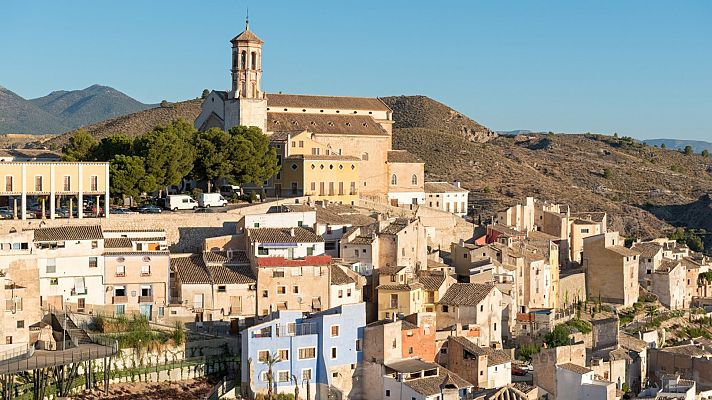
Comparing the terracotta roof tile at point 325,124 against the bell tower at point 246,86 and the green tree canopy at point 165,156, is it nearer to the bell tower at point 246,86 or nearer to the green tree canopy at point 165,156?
the bell tower at point 246,86

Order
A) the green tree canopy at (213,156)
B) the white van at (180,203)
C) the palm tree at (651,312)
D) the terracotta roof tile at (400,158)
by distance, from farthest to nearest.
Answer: the terracotta roof tile at (400,158), the palm tree at (651,312), the green tree canopy at (213,156), the white van at (180,203)

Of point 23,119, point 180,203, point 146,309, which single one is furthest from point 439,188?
point 23,119

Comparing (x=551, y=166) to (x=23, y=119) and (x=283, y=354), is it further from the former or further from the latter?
(x=23, y=119)

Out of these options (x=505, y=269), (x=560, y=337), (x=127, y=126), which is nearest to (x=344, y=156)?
(x=505, y=269)

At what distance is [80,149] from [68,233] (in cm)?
1530

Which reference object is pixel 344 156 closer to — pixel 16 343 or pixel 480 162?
pixel 16 343

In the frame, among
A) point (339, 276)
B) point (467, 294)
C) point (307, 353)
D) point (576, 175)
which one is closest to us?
point (307, 353)

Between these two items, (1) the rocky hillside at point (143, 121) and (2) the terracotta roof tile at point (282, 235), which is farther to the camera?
(1) the rocky hillside at point (143, 121)

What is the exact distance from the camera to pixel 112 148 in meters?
48.3

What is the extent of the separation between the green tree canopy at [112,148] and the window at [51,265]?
12599 mm

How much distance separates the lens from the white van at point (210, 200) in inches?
1854

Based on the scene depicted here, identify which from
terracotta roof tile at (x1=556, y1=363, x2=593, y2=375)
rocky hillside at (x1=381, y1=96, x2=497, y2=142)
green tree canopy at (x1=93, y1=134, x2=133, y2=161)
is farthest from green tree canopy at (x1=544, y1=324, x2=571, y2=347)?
rocky hillside at (x1=381, y1=96, x2=497, y2=142)

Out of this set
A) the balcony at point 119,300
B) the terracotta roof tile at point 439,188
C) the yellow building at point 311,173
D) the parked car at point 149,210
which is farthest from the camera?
the terracotta roof tile at point 439,188

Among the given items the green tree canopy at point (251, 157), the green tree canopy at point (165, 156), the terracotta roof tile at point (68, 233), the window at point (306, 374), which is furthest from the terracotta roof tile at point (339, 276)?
the green tree canopy at point (251, 157)
